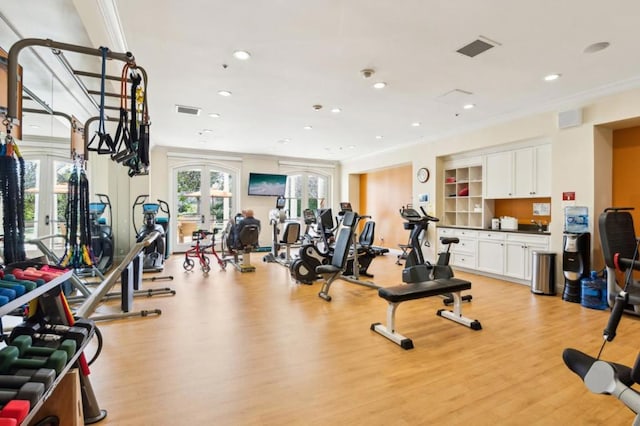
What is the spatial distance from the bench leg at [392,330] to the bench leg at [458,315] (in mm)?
843

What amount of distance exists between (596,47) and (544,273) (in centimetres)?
305

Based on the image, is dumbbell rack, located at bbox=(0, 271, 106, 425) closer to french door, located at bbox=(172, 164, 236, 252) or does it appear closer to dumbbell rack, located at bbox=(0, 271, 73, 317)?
dumbbell rack, located at bbox=(0, 271, 73, 317)

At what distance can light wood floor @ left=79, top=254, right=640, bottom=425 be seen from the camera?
2.04m

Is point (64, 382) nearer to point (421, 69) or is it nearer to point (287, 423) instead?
point (287, 423)

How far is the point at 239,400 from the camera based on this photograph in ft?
7.11

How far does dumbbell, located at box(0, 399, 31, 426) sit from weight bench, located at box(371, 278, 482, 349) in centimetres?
262

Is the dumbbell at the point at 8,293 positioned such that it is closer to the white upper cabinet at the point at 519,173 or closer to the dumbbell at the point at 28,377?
the dumbbell at the point at 28,377

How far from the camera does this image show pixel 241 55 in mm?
3469

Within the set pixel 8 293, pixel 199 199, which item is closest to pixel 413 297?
pixel 8 293

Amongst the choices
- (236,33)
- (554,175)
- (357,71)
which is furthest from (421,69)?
(554,175)

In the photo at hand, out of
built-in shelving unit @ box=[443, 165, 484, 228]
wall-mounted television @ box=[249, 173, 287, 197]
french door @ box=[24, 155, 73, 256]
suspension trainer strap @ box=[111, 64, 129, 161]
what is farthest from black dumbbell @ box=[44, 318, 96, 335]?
wall-mounted television @ box=[249, 173, 287, 197]

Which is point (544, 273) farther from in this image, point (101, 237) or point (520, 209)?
point (101, 237)

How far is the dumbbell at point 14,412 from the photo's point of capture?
1002 mm

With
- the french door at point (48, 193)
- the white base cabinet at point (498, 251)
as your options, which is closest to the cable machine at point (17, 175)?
the french door at point (48, 193)
